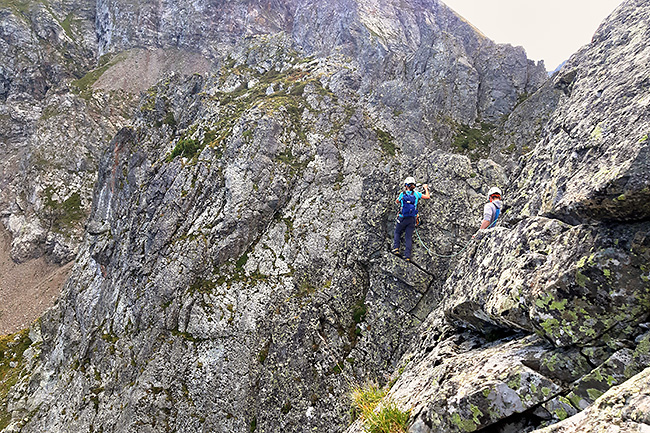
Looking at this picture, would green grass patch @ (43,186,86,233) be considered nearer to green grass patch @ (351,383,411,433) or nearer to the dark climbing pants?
the dark climbing pants

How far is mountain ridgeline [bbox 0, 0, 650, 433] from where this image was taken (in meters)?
4.79

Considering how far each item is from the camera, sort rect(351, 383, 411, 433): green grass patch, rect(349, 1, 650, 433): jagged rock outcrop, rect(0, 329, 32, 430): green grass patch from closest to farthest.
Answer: rect(349, 1, 650, 433): jagged rock outcrop → rect(351, 383, 411, 433): green grass patch → rect(0, 329, 32, 430): green grass patch

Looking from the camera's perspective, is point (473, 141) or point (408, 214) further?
point (473, 141)

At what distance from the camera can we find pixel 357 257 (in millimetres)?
15805

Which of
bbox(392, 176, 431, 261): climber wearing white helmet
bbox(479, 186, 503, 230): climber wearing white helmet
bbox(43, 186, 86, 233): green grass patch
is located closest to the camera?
bbox(479, 186, 503, 230): climber wearing white helmet

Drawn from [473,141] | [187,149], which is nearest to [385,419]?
[187,149]

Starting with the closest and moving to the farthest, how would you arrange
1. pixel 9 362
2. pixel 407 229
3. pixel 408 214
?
pixel 408 214
pixel 407 229
pixel 9 362

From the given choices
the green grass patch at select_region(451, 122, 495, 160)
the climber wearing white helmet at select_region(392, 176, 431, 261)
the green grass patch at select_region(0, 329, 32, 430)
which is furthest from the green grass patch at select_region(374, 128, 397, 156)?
the green grass patch at select_region(0, 329, 32, 430)

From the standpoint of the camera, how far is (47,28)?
332ft

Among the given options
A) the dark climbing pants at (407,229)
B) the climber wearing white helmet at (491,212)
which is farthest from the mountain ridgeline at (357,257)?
the climber wearing white helmet at (491,212)

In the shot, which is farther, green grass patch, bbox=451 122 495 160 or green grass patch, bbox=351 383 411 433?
green grass patch, bbox=451 122 495 160

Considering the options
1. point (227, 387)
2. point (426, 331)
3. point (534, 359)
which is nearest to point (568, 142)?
point (534, 359)

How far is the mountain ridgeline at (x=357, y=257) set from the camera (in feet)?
15.7

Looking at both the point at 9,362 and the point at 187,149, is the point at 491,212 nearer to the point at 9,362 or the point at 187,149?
the point at 187,149
